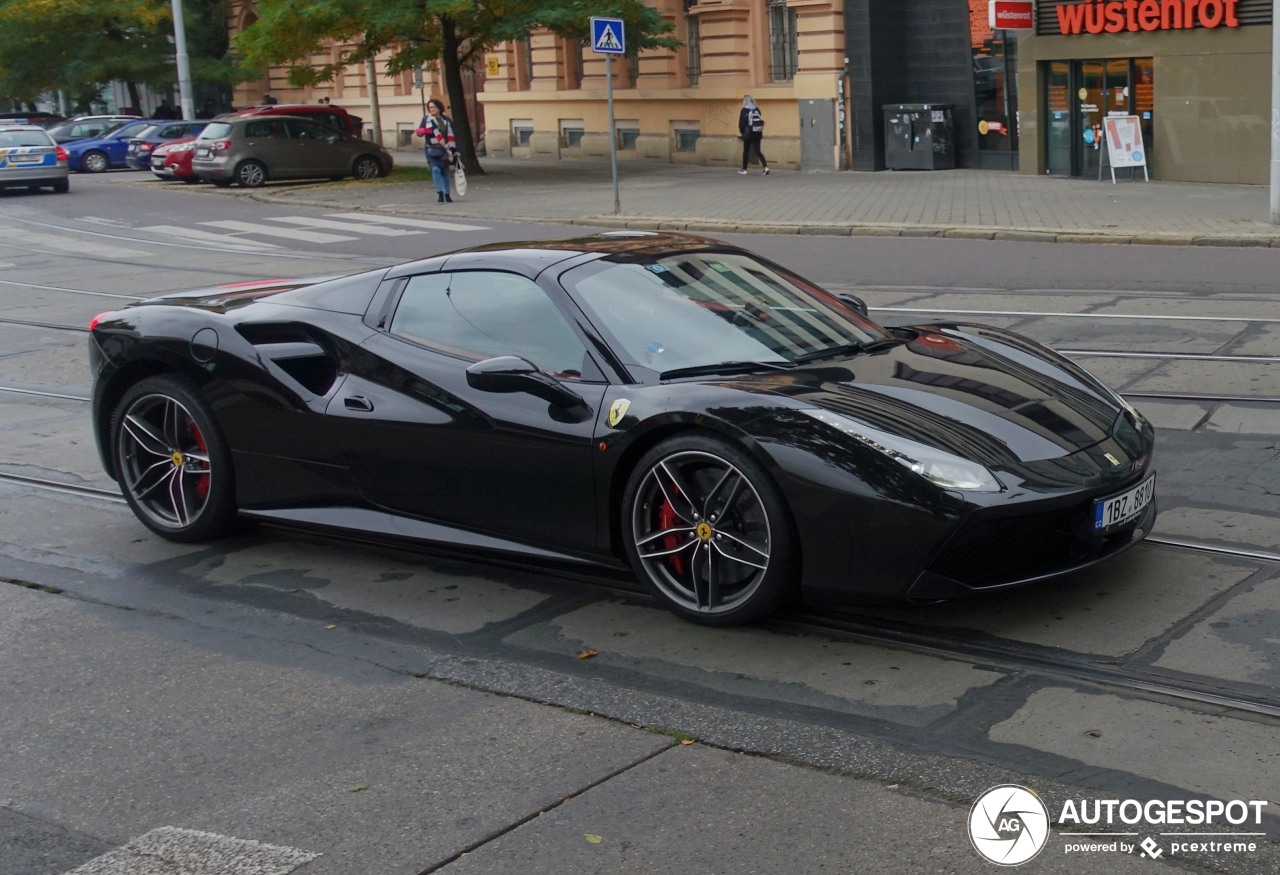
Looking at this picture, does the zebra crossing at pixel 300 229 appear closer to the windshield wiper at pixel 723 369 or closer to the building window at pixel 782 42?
the building window at pixel 782 42

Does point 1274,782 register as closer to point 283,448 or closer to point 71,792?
point 71,792

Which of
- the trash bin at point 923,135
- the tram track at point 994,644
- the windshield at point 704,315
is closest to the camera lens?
the tram track at point 994,644

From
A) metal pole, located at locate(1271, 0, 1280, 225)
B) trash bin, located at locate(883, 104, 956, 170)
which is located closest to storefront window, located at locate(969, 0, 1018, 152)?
trash bin, located at locate(883, 104, 956, 170)

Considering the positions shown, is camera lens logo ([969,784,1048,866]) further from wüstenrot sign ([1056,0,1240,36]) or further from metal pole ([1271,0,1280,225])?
wüstenrot sign ([1056,0,1240,36])

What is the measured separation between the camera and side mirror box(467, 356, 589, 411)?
5.52 meters

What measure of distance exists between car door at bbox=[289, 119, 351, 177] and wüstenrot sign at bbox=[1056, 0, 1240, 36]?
15.3 metres

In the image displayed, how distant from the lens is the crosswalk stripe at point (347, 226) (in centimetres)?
2186

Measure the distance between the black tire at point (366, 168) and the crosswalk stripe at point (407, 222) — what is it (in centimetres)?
749

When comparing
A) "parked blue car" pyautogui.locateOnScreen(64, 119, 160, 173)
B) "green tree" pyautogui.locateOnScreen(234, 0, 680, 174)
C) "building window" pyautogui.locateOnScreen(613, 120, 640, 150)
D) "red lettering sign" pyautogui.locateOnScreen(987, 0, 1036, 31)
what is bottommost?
"building window" pyautogui.locateOnScreen(613, 120, 640, 150)

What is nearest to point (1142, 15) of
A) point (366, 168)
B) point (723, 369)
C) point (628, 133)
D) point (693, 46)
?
point (693, 46)

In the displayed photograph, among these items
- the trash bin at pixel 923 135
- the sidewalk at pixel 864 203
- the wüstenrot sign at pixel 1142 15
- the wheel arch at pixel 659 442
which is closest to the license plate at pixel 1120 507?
the wheel arch at pixel 659 442

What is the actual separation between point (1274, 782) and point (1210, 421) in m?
4.55

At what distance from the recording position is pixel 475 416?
18.8 ft

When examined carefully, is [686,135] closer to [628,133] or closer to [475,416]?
[628,133]
